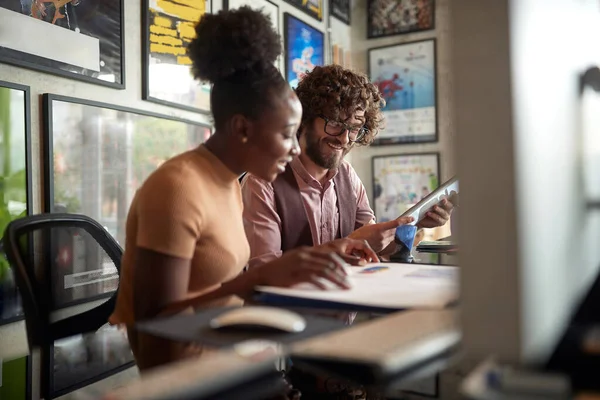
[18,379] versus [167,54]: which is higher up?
[167,54]

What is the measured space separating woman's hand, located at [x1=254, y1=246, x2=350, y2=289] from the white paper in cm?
1

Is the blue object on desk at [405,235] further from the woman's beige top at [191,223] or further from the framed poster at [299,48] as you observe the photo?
the framed poster at [299,48]

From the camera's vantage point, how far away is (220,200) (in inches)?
41.0

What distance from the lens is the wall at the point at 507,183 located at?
40cm

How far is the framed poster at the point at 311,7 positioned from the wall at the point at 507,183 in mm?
2970

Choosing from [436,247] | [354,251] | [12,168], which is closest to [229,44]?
[354,251]

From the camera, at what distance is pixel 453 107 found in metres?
0.43

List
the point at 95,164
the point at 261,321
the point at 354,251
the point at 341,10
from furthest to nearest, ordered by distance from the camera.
Result: the point at 341,10
the point at 95,164
the point at 354,251
the point at 261,321

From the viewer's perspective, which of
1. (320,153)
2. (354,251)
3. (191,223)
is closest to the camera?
(191,223)

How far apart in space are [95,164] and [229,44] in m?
1.08

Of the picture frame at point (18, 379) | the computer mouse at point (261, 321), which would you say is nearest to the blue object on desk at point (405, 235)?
the computer mouse at point (261, 321)

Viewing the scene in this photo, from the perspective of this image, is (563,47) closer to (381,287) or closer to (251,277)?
(381,287)

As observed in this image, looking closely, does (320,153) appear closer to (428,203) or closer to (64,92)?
(428,203)

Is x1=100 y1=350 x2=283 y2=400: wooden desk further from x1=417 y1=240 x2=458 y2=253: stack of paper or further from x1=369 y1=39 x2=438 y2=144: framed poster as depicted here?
x1=369 y1=39 x2=438 y2=144: framed poster
